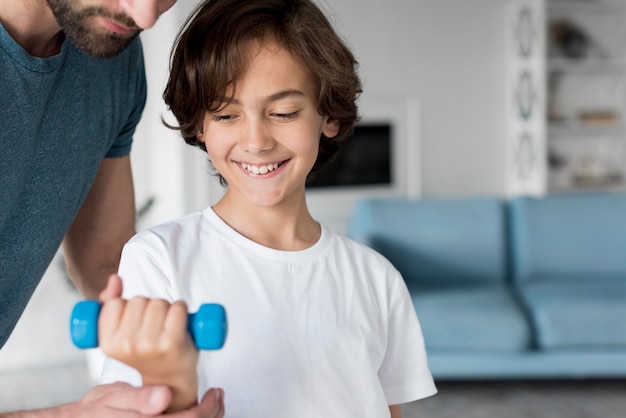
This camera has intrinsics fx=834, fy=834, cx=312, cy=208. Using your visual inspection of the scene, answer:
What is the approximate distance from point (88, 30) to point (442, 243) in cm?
335

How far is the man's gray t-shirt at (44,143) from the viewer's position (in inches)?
42.1

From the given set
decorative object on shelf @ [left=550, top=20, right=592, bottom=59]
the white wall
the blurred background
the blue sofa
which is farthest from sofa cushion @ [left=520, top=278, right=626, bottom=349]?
decorative object on shelf @ [left=550, top=20, right=592, bottom=59]

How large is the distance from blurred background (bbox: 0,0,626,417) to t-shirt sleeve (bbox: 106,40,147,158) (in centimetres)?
372

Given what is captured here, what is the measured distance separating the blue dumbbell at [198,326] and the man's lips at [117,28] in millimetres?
422

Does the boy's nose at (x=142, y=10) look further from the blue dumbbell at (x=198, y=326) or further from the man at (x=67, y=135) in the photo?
the blue dumbbell at (x=198, y=326)

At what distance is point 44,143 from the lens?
1.14 meters

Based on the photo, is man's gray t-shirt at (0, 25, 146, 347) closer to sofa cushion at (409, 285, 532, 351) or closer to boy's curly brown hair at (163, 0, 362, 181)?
boy's curly brown hair at (163, 0, 362, 181)

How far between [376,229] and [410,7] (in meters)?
2.13

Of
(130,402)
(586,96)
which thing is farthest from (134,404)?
(586,96)

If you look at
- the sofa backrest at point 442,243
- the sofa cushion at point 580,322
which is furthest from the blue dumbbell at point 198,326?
the sofa backrest at point 442,243

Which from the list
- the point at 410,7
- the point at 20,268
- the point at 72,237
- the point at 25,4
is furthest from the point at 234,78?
the point at 410,7

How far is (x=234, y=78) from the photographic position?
1.05 meters

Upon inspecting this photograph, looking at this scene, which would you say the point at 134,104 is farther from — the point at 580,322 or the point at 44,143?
the point at 580,322

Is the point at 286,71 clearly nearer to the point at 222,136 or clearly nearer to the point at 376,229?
the point at 222,136
